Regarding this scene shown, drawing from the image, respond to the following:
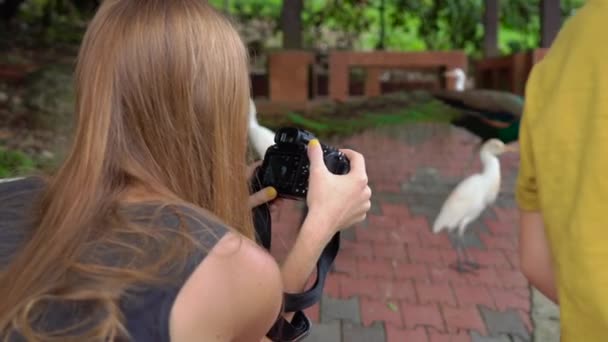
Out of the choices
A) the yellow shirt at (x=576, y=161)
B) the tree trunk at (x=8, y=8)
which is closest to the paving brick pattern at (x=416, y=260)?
the yellow shirt at (x=576, y=161)

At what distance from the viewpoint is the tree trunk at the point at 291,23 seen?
17.6 feet

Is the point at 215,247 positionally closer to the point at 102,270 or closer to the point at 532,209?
the point at 102,270

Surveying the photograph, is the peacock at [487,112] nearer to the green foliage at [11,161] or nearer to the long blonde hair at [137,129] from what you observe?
the green foliage at [11,161]

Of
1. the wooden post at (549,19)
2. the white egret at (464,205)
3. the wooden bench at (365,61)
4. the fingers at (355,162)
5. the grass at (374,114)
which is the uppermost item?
the fingers at (355,162)

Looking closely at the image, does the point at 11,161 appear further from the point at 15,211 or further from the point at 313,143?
the point at 313,143

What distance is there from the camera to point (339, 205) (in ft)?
4.20

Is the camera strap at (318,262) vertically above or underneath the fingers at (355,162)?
underneath

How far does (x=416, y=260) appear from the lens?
12.9 ft

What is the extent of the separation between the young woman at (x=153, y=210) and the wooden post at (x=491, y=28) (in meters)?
5.72

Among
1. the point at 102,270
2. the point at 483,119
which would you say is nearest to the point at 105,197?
the point at 102,270

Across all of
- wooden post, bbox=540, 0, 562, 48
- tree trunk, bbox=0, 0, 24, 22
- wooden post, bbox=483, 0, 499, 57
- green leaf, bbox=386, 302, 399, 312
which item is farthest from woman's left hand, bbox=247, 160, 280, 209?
tree trunk, bbox=0, 0, 24, 22

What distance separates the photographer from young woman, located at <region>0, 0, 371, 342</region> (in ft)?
3.18

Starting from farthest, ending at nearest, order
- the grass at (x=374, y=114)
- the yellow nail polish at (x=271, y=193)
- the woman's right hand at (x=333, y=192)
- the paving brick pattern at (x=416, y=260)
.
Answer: the grass at (x=374, y=114) → the paving brick pattern at (x=416, y=260) → the yellow nail polish at (x=271, y=193) → the woman's right hand at (x=333, y=192)

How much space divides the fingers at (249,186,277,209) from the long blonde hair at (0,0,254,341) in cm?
23
